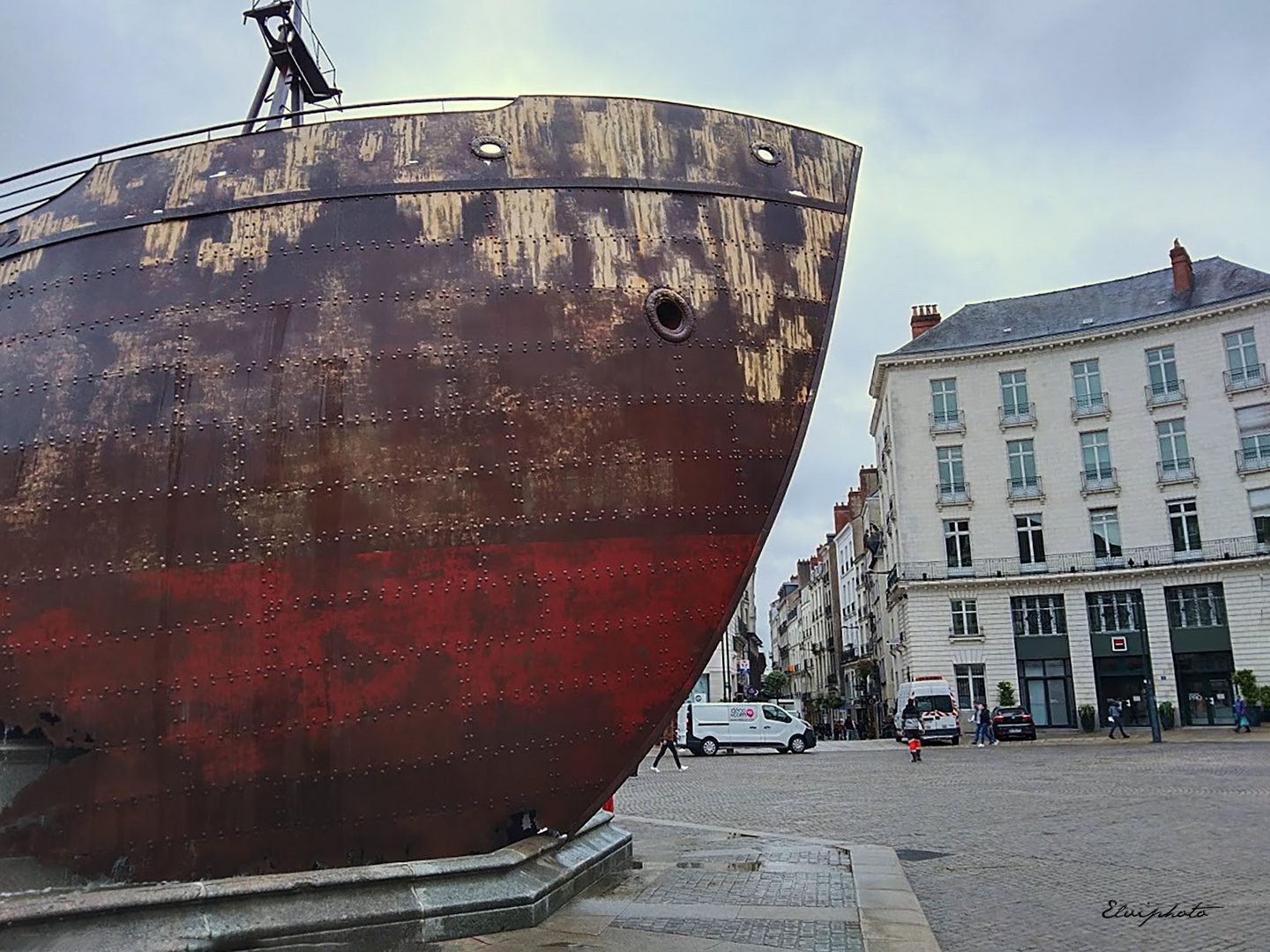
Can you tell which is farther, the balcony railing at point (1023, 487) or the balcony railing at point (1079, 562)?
the balcony railing at point (1023, 487)

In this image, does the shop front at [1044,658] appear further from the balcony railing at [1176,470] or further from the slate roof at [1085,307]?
the slate roof at [1085,307]

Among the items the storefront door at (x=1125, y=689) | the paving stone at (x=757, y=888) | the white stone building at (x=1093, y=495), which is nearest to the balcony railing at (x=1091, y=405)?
the white stone building at (x=1093, y=495)

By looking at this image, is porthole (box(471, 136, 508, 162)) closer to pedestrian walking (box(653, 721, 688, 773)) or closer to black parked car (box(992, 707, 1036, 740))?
pedestrian walking (box(653, 721, 688, 773))

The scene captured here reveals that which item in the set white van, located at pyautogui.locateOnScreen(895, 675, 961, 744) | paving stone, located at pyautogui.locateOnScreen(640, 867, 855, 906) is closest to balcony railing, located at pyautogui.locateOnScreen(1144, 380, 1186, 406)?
white van, located at pyautogui.locateOnScreen(895, 675, 961, 744)

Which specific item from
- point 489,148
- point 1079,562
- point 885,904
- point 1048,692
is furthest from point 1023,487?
point 489,148

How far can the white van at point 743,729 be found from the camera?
33.1 meters

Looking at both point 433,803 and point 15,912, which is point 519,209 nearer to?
point 433,803

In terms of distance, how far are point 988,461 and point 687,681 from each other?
133ft

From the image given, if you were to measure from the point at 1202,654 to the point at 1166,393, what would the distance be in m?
10.7

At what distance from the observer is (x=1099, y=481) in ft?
139

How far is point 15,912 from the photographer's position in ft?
18.0

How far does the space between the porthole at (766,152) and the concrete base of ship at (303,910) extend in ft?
16.7

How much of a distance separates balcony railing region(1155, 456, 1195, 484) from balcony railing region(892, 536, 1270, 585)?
2687 mm

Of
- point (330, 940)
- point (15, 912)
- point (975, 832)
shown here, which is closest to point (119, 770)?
point (15, 912)
